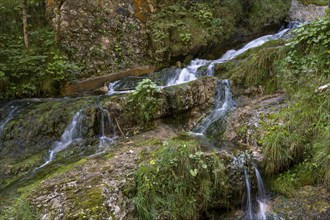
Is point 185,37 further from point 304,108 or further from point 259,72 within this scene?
point 304,108

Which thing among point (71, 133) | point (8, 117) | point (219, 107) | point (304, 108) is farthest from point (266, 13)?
point (8, 117)

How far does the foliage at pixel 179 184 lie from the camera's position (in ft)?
11.6

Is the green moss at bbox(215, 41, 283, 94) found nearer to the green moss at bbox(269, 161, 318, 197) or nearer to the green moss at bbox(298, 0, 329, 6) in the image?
the green moss at bbox(269, 161, 318, 197)

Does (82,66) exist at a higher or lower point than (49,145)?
higher

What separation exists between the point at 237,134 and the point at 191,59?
449 cm

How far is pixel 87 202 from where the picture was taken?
3.41 meters

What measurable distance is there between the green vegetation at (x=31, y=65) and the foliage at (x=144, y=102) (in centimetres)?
275

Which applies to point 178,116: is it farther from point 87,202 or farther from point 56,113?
point 87,202

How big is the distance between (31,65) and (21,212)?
530cm

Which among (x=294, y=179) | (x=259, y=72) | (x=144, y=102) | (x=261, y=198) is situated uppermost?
(x=259, y=72)

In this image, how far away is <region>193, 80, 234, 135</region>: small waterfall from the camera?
5848 mm

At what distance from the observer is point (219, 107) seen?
6.27m

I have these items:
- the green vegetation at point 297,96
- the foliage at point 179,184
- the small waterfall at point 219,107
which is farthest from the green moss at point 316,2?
the foliage at point 179,184

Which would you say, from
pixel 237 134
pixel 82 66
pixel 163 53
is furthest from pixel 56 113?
pixel 163 53
